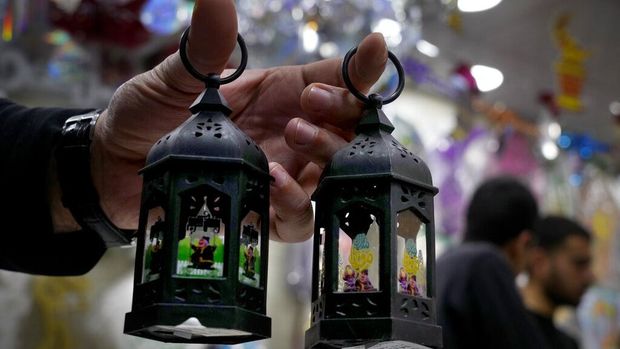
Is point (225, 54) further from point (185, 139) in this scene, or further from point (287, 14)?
point (287, 14)

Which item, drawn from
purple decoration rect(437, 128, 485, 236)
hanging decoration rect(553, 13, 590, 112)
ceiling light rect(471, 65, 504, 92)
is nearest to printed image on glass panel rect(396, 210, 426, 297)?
purple decoration rect(437, 128, 485, 236)

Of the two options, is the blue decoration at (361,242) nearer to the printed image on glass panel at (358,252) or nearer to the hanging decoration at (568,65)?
the printed image on glass panel at (358,252)

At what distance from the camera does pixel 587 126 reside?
4.71 metres

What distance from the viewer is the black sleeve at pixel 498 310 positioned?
189 centimetres

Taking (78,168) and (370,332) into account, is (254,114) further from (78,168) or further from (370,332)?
(370,332)

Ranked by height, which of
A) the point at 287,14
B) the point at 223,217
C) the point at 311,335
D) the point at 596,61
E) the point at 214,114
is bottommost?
the point at 311,335

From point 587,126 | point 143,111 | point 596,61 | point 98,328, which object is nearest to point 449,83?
point 596,61

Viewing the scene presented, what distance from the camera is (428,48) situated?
371 cm

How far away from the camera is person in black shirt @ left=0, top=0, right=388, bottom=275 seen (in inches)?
38.0

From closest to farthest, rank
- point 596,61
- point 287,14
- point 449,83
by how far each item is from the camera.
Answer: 1. point 287,14
2. point 449,83
3. point 596,61

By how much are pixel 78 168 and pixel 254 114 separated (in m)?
0.23

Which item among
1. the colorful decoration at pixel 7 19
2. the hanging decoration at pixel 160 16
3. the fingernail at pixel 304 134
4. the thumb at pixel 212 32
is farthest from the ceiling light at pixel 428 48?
the thumb at pixel 212 32

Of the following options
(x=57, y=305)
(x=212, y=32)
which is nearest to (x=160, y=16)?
(x=57, y=305)

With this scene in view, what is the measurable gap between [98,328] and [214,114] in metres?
1.74
